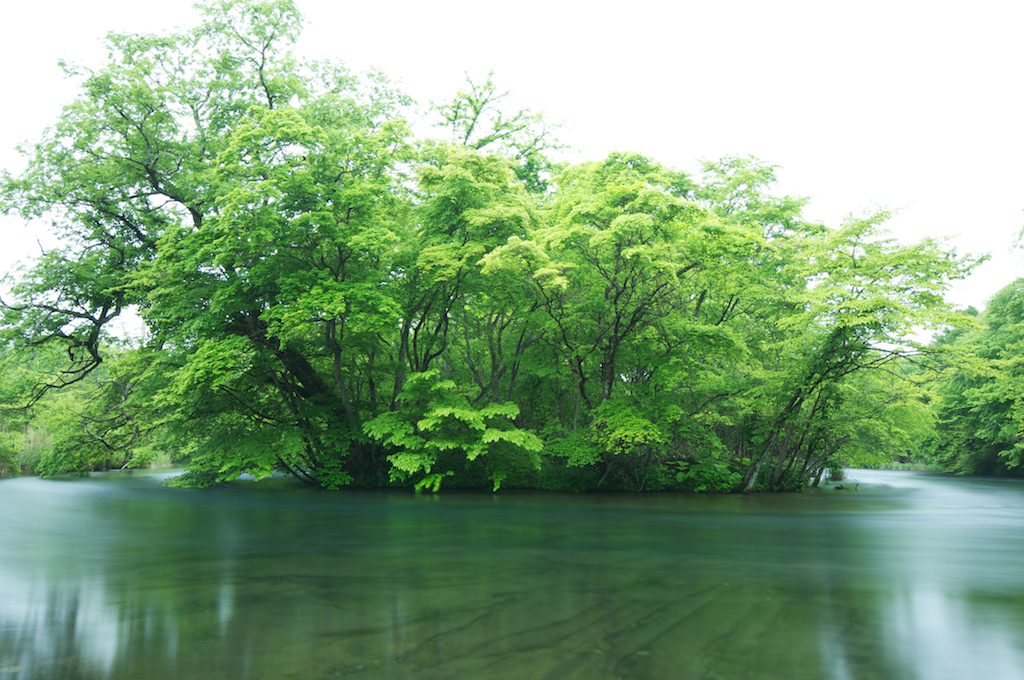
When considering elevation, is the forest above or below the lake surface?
above

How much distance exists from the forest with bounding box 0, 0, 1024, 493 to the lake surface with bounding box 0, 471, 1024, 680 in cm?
591

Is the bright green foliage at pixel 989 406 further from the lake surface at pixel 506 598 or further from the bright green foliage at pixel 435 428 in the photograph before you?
the bright green foliage at pixel 435 428

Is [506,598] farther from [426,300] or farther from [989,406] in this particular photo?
[989,406]

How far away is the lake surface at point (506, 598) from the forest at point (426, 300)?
19.4 feet

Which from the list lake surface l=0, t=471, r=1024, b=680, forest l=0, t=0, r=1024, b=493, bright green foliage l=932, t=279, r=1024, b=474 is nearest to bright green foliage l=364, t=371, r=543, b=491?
forest l=0, t=0, r=1024, b=493

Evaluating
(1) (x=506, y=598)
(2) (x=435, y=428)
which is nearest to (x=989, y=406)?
(2) (x=435, y=428)

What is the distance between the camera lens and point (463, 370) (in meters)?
23.8

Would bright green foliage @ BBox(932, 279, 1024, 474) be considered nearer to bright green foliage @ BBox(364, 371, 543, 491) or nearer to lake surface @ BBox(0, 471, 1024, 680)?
lake surface @ BBox(0, 471, 1024, 680)

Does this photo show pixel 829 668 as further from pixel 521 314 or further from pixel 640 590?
pixel 521 314

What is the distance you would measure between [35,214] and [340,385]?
11912 millimetres

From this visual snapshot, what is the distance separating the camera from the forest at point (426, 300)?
16.8 meters

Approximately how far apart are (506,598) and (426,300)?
1433 cm

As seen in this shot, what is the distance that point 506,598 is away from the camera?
6.03m

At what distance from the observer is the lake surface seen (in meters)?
4.25
